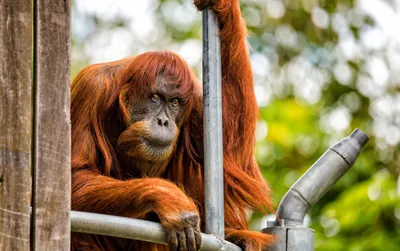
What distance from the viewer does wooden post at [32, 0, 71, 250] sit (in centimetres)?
290

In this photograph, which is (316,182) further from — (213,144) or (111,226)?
(111,226)

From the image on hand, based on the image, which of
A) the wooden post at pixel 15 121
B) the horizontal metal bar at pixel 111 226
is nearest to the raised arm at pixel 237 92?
the horizontal metal bar at pixel 111 226

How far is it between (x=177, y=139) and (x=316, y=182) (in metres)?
1.09

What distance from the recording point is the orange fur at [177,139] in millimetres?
4418

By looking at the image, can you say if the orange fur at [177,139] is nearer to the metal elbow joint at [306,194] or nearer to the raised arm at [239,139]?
the raised arm at [239,139]

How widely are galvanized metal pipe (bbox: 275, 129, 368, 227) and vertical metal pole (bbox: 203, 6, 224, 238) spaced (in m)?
0.38

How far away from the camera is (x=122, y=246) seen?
4695 mm

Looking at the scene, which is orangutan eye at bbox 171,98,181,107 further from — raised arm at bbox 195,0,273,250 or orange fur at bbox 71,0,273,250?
raised arm at bbox 195,0,273,250

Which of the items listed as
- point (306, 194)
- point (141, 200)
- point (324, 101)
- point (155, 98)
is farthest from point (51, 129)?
point (324, 101)

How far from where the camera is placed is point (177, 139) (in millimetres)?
4789

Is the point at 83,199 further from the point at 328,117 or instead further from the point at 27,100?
the point at 328,117

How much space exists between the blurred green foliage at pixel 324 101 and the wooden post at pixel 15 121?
18.7ft

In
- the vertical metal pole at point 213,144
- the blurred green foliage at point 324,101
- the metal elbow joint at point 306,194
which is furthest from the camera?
the blurred green foliage at point 324,101

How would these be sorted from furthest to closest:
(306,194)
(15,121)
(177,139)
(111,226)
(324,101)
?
(324,101) → (177,139) → (306,194) → (111,226) → (15,121)
